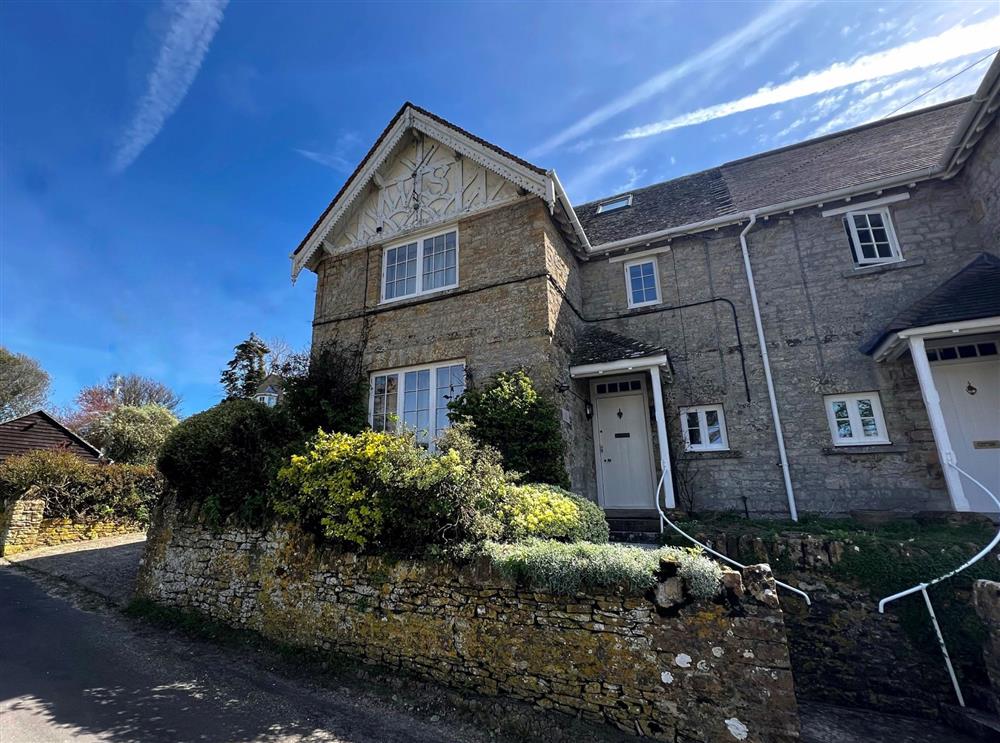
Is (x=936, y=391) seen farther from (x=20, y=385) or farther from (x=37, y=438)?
(x=20, y=385)

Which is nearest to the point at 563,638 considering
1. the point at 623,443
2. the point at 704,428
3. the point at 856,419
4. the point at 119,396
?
the point at 623,443

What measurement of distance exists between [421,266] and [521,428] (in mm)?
5575

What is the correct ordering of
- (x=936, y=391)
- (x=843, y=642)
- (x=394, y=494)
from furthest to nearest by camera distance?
(x=936, y=391) → (x=394, y=494) → (x=843, y=642)

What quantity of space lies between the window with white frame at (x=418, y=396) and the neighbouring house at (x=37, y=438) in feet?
64.5

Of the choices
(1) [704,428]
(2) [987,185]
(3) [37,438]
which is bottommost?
(1) [704,428]

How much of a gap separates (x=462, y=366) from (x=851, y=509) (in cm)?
873

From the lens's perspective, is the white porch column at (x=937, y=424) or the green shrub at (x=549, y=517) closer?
the green shrub at (x=549, y=517)

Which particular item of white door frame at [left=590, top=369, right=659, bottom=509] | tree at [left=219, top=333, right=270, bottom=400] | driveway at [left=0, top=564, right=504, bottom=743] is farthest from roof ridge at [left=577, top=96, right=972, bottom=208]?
tree at [left=219, top=333, right=270, bottom=400]

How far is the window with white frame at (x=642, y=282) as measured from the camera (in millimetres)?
11812

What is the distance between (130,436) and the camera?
22703 mm

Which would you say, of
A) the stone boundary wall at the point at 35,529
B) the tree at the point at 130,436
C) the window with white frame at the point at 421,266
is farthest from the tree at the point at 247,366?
the window with white frame at the point at 421,266

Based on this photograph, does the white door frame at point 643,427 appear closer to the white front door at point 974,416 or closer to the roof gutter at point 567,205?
the roof gutter at point 567,205

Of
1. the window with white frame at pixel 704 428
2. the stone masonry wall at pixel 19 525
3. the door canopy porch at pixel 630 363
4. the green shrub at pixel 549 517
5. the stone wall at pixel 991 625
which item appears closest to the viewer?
the stone wall at pixel 991 625

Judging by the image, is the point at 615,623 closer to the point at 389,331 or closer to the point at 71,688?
the point at 71,688
